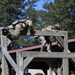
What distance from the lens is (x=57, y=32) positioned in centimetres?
1093

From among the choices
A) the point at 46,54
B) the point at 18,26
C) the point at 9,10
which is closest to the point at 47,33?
the point at 46,54

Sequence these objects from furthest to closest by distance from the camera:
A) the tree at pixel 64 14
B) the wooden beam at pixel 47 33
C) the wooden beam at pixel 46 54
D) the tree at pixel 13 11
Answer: the tree at pixel 13 11
the tree at pixel 64 14
the wooden beam at pixel 47 33
the wooden beam at pixel 46 54

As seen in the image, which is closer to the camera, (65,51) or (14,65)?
(14,65)

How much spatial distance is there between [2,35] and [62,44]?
2.13m

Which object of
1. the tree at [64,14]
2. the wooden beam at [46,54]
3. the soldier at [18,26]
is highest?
the tree at [64,14]

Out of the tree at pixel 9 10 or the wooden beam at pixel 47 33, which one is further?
the tree at pixel 9 10

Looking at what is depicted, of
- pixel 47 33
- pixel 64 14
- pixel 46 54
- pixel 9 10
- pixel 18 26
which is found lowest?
pixel 46 54

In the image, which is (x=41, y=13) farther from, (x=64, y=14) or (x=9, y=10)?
(x=64, y=14)

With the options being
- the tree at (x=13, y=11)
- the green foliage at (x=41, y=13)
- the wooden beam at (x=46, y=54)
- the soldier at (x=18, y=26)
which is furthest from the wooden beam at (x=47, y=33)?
the tree at (x=13, y=11)

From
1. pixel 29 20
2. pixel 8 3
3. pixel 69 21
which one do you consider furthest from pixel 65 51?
pixel 8 3

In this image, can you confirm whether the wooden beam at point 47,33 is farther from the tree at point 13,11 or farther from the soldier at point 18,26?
the tree at point 13,11

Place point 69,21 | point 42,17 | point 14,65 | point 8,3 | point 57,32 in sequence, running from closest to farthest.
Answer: point 14,65 → point 57,32 → point 69,21 → point 8,3 → point 42,17

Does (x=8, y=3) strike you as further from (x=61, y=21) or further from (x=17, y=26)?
(x=17, y=26)

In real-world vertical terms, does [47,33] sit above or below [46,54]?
above
